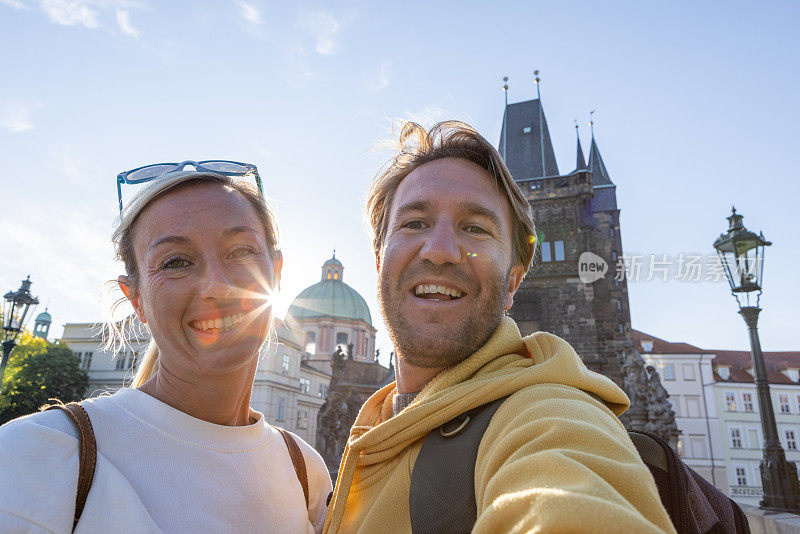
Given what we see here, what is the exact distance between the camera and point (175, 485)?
1.82 metres

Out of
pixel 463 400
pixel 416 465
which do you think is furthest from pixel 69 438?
pixel 463 400

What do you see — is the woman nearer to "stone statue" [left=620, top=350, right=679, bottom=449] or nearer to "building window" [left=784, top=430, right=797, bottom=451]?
"stone statue" [left=620, top=350, right=679, bottom=449]

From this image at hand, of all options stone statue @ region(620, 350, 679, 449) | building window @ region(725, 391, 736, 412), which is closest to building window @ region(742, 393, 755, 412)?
building window @ region(725, 391, 736, 412)

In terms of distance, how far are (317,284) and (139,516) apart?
5961cm

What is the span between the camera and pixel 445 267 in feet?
6.75

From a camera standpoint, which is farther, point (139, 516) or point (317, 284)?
point (317, 284)

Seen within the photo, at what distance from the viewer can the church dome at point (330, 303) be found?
56.2 metres

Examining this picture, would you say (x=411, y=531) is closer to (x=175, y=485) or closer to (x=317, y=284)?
(x=175, y=485)

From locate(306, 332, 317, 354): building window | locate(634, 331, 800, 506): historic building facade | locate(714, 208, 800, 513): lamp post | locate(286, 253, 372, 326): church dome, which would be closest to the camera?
locate(714, 208, 800, 513): lamp post

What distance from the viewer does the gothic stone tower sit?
2466 cm

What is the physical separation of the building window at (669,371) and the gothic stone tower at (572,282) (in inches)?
594

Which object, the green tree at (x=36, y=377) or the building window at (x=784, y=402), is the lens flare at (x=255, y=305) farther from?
the building window at (x=784, y=402)

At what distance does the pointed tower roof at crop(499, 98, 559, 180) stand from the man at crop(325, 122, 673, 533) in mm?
28841

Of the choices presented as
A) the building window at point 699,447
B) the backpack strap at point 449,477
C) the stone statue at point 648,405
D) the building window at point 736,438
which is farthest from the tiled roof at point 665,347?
the backpack strap at point 449,477
